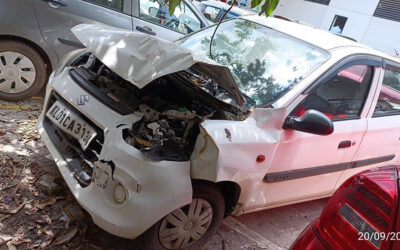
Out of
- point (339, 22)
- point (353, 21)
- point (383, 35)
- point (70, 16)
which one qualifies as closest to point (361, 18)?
point (353, 21)

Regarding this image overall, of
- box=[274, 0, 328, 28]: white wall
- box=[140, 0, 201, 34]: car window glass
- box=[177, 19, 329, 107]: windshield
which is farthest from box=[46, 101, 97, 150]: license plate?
box=[274, 0, 328, 28]: white wall

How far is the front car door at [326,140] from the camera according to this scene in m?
2.37

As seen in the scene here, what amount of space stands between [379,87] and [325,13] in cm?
1676

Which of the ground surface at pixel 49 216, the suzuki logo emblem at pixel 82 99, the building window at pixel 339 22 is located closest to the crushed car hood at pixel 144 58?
the suzuki logo emblem at pixel 82 99

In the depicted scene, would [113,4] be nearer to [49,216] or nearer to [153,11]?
[153,11]

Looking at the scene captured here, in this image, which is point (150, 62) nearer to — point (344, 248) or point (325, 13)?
point (344, 248)

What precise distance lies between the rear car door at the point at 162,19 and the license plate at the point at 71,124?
1.95 metres

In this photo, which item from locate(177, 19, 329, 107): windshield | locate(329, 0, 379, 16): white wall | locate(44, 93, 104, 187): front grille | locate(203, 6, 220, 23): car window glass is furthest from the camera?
locate(329, 0, 379, 16): white wall

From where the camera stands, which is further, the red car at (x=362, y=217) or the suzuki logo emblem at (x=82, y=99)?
the suzuki logo emblem at (x=82, y=99)

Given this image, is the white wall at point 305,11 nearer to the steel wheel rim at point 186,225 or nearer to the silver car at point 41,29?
the silver car at point 41,29

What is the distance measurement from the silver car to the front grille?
128 cm

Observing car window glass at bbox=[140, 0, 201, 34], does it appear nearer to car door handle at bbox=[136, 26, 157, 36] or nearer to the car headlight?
car door handle at bbox=[136, 26, 157, 36]

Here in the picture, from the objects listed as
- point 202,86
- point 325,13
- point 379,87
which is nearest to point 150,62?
point 202,86
